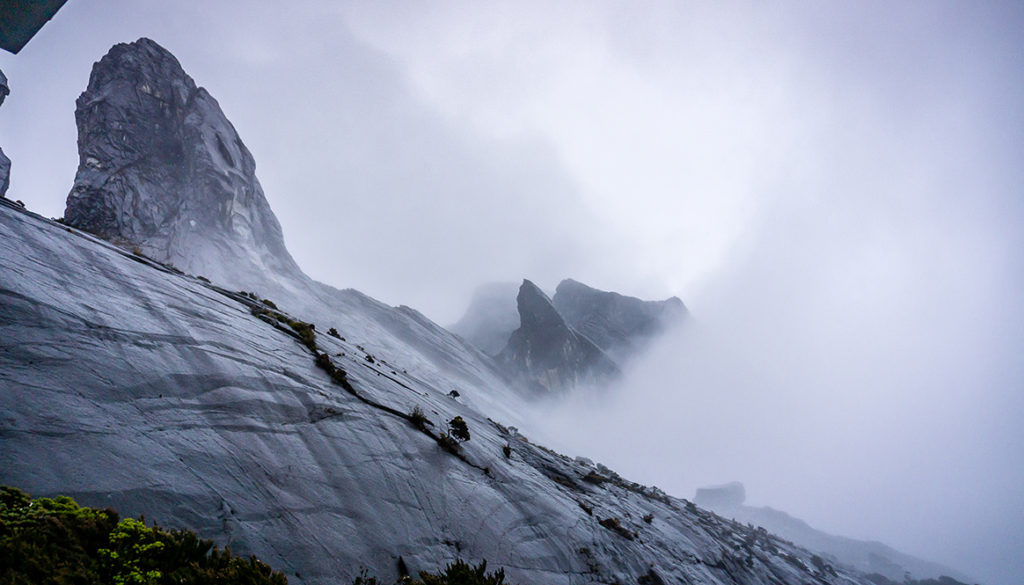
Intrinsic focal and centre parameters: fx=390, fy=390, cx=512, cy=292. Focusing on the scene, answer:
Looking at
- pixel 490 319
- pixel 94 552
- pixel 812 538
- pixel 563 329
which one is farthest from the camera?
pixel 490 319

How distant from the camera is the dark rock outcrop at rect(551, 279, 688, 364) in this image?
120375 mm

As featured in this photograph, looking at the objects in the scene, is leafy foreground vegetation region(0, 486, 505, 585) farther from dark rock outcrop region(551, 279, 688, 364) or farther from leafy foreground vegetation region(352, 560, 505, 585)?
dark rock outcrop region(551, 279, 688, 364)

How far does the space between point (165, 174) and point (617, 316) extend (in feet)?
374

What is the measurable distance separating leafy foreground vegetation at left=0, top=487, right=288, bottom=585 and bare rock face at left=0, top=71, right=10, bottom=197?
5619cm

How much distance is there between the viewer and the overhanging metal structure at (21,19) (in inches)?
318

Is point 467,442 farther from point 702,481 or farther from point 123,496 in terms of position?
point 702,481

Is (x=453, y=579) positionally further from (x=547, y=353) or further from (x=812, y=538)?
(x=812, y=538)

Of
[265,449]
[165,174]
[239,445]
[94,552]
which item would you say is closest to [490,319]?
[165,174]

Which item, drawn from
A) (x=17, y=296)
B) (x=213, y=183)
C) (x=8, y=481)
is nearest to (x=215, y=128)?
(x=213, y=183)

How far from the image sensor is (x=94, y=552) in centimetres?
519

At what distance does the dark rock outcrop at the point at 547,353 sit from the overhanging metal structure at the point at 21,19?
8714cm

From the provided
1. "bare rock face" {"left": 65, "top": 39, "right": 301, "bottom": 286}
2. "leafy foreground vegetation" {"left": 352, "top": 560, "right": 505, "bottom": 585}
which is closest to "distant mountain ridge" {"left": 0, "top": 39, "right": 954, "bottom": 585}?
"leafy foreground vegetation" {"left": 352, "top": 560, "right": 505, "bottom": 585}

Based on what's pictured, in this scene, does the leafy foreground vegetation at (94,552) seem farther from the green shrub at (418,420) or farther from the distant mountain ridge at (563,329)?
the distant mountain ridge at (563,329)

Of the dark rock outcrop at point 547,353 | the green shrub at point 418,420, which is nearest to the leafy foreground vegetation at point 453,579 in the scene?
the green shrub at point 418,420
